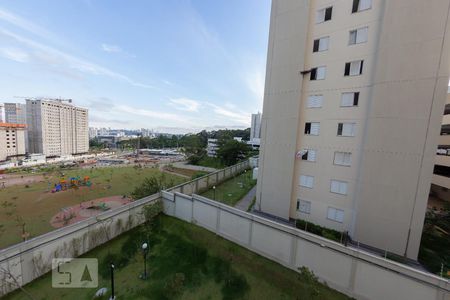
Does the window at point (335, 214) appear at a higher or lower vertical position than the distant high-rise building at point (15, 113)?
lower

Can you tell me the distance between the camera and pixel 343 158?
13.4 meters

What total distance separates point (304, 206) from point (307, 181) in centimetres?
222

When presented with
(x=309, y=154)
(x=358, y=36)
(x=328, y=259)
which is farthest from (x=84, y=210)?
(x=358, y=36)

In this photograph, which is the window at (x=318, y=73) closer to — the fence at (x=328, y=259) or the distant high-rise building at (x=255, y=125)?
the fence at (x=328, y=259)

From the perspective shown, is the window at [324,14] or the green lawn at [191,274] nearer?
the green lawn at [191,274]

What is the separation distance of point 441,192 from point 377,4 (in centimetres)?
2657

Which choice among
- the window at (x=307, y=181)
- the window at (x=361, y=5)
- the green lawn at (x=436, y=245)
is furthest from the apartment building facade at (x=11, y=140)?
the green lawn at (x=436, y=245)

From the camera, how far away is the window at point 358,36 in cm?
1224

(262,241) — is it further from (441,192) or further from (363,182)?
(441,192)

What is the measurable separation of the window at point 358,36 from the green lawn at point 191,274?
15576 mm

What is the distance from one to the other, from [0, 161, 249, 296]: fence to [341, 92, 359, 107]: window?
A: 17.3 meters

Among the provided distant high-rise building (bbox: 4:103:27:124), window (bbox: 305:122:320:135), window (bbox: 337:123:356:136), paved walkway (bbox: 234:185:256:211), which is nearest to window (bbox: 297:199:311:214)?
paved walkway (bbox: 234:185:256:211)

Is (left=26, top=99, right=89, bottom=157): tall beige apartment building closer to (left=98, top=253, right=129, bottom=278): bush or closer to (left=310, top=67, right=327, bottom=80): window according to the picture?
(left=98, top=253, right=129, bottom=278): bush

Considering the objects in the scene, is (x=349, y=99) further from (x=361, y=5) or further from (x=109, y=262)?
(x=109, y=262)
